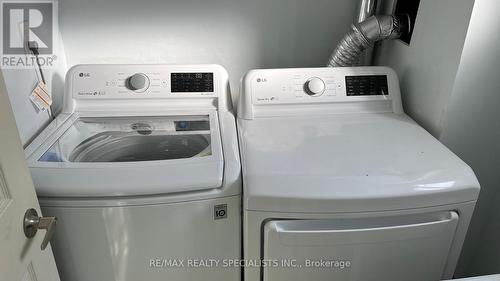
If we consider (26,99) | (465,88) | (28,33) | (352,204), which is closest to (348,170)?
(352,204)

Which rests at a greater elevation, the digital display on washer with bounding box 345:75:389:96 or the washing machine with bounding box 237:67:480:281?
the digital display on washer with bounding box 345:75:389:96

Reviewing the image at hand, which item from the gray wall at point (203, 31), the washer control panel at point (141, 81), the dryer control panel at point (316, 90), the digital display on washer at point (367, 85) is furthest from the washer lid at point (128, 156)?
the digital display on washer at point (367, 85)

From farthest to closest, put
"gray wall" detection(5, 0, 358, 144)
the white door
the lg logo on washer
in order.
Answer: "gray wall" detection(5, 0, 358, 144), the lg logo on washer, the white door

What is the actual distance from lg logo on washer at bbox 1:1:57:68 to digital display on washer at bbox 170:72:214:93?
559 millimetres

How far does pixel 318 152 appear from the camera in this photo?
1230 mm

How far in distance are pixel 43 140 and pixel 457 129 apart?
1535mm

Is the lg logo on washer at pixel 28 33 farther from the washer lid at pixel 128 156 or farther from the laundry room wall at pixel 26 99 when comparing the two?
the washer lid at pixel 128 156

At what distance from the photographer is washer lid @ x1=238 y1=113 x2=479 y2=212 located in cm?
105

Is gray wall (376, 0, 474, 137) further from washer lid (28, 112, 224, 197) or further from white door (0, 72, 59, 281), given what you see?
white door (0, 72, 59, 281)

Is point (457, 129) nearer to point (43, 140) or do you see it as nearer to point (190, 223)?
point (190, 223)

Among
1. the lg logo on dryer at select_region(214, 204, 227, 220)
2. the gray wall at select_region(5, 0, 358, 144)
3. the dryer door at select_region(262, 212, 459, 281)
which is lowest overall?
the dryer door at select_region(262, 212, 459, 281)

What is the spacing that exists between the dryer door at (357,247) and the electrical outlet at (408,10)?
85 centimetres

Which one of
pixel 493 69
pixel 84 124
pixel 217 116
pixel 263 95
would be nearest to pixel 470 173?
pixel 493 69

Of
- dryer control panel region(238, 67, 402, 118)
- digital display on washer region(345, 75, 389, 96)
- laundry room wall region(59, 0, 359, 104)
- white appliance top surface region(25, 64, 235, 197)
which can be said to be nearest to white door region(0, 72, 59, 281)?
white appliance top surface region(25, 64, 235, 197)
